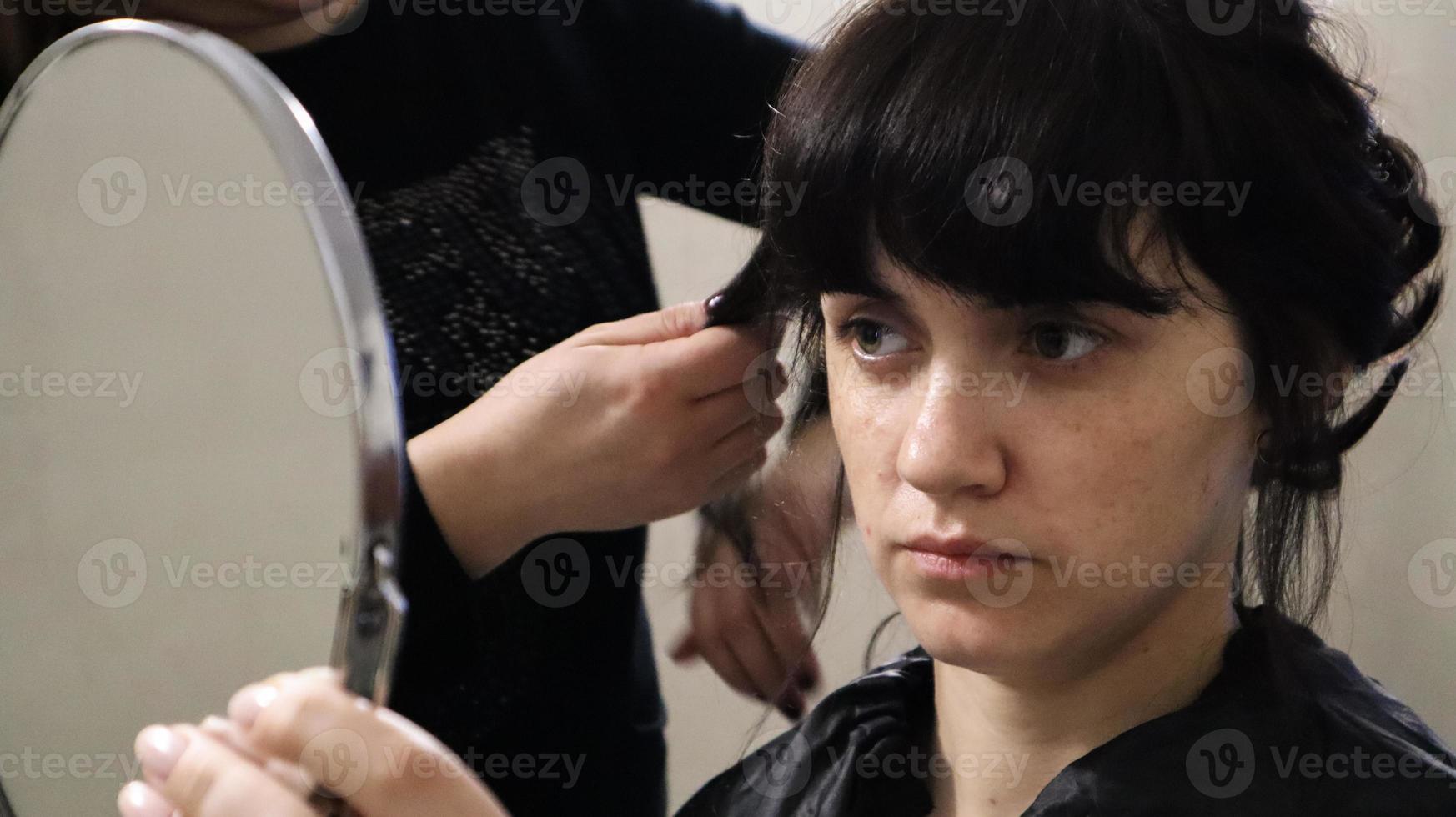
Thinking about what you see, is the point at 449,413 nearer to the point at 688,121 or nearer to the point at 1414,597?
the point at 688,121

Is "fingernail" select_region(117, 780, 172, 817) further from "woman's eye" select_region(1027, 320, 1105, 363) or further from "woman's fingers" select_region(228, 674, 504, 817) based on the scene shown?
"woman's eye" select_region(1027, 320, 1105, 363)

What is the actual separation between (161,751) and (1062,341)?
38cm

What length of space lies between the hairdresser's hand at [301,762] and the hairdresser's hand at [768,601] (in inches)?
14.9

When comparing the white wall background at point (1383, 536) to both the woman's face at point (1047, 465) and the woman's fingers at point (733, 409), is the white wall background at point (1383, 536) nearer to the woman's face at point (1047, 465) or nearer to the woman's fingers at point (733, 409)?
the woman's fingers at point (733, 409)

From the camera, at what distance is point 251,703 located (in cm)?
45

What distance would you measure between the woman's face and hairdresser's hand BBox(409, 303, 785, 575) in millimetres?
149

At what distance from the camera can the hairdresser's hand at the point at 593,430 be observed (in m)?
0.68

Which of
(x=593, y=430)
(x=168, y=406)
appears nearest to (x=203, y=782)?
(x=168, y=406)

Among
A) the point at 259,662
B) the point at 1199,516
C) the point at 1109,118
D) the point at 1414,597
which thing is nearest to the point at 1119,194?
the point at 1109,118

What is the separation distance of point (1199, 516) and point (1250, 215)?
0.13 meters

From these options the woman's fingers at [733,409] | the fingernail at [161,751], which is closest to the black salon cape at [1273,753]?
the woman's fingers at [733,409]

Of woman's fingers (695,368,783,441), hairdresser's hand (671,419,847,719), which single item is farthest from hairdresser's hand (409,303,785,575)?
hairdresser's hand (671,419,847,719)

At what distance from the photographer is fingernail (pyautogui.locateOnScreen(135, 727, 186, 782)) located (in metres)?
0.46

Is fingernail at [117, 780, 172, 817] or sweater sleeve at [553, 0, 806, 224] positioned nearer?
fingernail at [117, 780, 172, 817]
